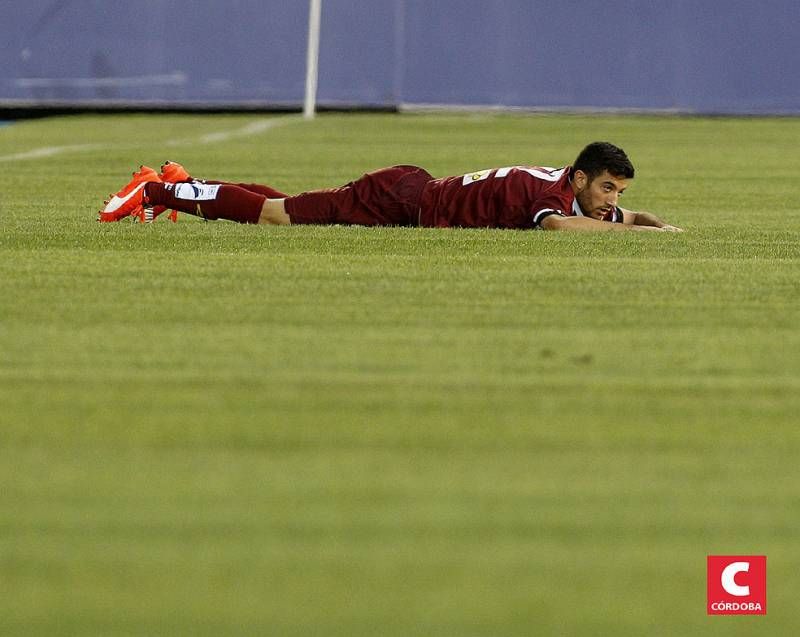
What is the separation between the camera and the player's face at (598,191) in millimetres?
7238

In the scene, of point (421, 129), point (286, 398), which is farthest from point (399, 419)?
point (421, 129)

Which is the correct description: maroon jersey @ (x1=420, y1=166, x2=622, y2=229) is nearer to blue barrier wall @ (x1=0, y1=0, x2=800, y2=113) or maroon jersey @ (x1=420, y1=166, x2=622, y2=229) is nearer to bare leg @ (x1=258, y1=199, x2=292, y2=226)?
bare leg @ (x1=258, y1=199, x2=292, y2=226)

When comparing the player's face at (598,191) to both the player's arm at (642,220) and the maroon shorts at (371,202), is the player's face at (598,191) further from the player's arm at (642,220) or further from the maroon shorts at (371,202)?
the maroon shorts at (371,202)

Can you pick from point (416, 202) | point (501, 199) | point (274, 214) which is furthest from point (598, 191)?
point (274, 214)

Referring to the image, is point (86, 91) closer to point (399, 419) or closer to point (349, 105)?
point (349, 105)

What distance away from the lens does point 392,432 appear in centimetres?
356

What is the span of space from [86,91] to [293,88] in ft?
10.4

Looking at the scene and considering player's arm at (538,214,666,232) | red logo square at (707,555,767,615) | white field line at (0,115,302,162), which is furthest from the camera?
white field line at (0,115,302,162)

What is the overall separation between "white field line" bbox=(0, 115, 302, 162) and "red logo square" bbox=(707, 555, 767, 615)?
11118 mm

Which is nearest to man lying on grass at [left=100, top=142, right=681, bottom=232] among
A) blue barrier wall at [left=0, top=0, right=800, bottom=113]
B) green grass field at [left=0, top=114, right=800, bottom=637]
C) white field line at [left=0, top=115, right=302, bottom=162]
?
green grass field at [left=0, top=114, right=800, bottom=637]

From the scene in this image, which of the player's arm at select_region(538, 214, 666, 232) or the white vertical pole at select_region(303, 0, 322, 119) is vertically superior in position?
the white vertical pole at select_region(303, 0, 322, 119)

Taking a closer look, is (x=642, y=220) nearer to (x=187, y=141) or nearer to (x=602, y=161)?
(x=602, y=161)

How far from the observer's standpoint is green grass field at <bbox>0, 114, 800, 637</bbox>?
2627 millimetres

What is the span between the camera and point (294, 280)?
5719mm
